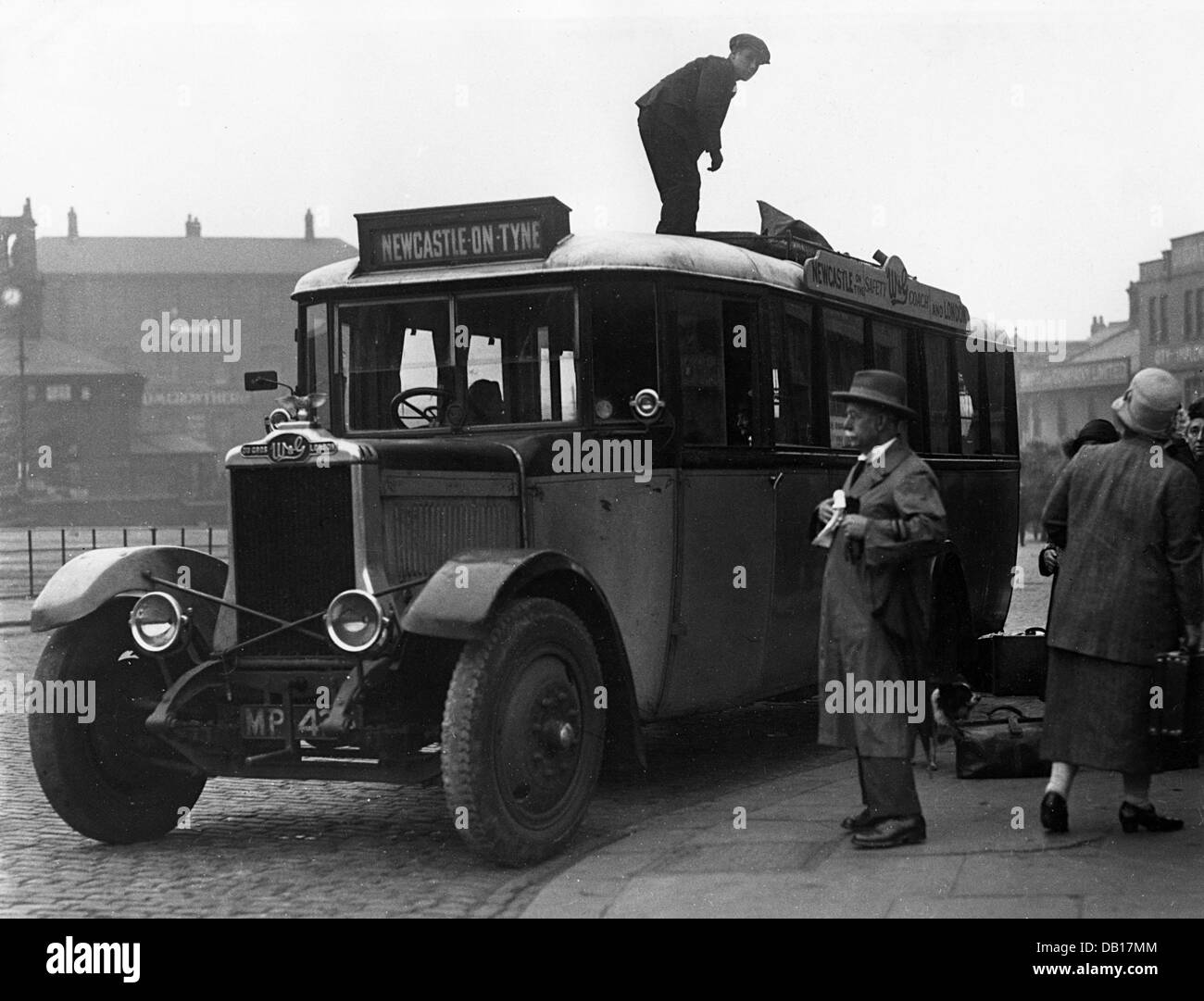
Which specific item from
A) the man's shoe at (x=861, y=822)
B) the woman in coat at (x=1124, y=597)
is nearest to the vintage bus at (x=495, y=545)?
the man's shoe at (x=861, y=822)

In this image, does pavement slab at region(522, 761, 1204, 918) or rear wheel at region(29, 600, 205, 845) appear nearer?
pavement slab at region(522, 761, 1204, 918)

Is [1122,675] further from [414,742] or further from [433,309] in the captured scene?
[433,309]

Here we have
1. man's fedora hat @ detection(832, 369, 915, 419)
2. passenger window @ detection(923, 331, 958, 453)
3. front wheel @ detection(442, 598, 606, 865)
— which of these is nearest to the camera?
front wheel @ detection(442, 598, 606, 865)

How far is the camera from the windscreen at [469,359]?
7680 millimetres

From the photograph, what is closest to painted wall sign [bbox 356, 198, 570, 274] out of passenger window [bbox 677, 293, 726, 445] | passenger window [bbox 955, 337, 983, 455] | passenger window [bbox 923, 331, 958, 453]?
passenger window [bbox 677, 293, 726, 445]

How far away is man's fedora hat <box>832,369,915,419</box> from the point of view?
6.41m

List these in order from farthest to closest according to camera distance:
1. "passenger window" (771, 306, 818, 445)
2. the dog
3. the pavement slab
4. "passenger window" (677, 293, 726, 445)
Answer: the dog
"passenger window" (771, 306, 818, 445)
"passenger window" (677, 293, 726, 445)
the pavement slab

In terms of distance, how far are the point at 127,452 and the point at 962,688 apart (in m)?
67.6

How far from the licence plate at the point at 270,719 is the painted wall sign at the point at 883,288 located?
13.1 ft

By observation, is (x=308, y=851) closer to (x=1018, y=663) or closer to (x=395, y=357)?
(x=395, y=357)

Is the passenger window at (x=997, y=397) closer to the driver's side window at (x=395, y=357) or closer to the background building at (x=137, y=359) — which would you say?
the driver's side window at (x=395, y=357)

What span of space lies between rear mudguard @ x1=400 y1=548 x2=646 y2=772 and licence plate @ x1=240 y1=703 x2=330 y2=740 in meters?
0.59

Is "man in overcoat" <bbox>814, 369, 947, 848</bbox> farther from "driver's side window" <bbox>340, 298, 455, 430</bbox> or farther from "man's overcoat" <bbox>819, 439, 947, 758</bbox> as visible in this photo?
"driver's side window" <bbox>340, 298, 455, 430</bbox>
